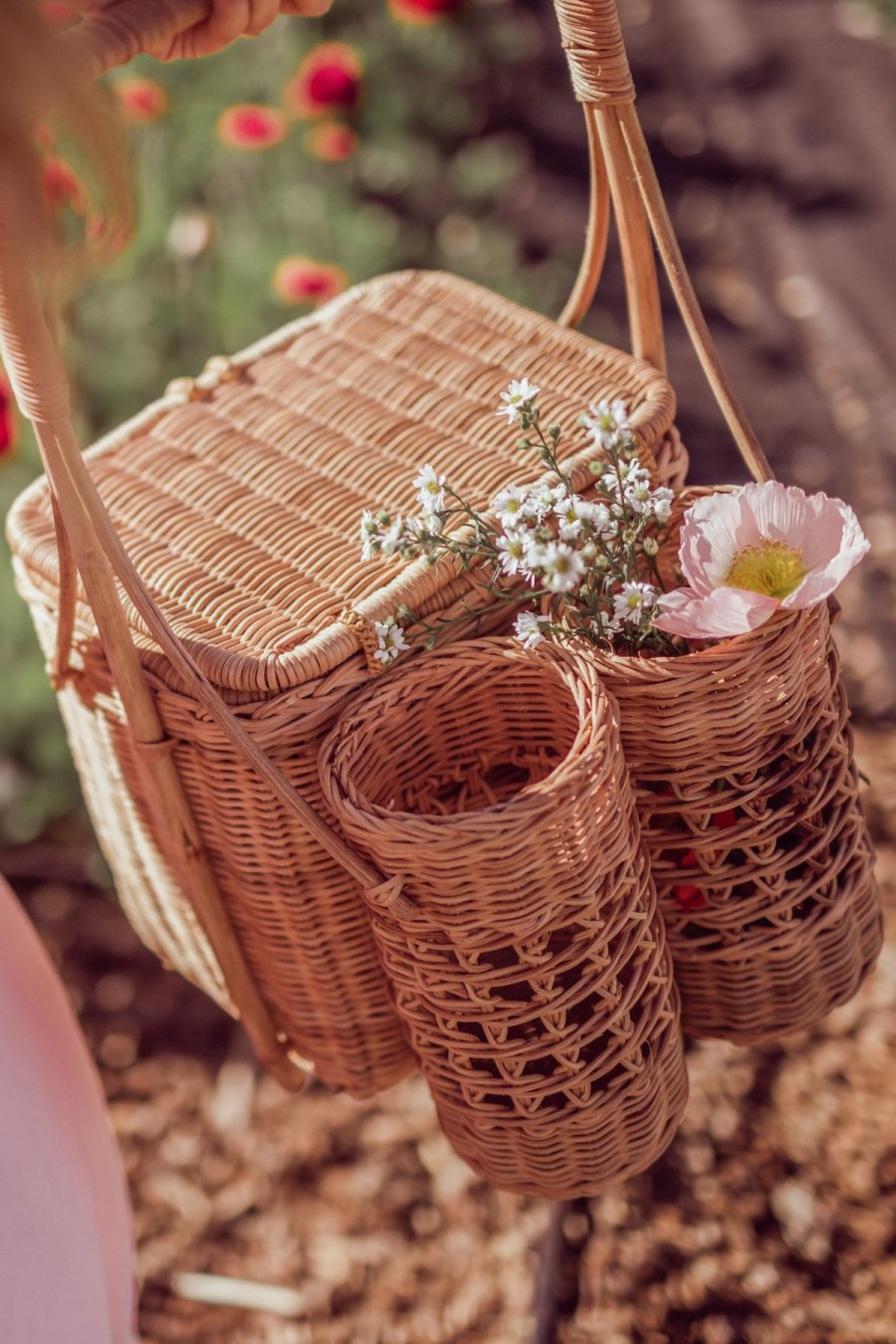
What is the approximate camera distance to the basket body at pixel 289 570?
915 millimetres

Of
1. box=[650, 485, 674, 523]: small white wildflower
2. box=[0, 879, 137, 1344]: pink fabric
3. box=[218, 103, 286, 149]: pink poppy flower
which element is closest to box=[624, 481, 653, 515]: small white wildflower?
box=[650, 485, 674, 523]: small white wildflower

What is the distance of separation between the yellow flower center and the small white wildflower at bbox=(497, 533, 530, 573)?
0.13 metres

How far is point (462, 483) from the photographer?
1010mm

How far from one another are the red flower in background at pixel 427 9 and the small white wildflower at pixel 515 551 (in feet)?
4.16

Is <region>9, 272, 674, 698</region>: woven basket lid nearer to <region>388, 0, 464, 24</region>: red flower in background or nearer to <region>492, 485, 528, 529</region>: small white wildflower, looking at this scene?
<region>492, 485, 528, 529</region>: small white wildflower

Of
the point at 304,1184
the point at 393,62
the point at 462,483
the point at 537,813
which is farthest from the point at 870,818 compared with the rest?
the point at 393,62

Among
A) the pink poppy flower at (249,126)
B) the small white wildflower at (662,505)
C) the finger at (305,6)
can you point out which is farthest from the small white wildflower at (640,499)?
the pink poppy flower at (249,126)

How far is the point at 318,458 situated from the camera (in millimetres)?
1089

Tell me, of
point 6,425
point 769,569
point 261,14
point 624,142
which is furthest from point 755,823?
point 6,425

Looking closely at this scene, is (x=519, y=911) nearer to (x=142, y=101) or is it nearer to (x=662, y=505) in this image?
(x=662, y=505)

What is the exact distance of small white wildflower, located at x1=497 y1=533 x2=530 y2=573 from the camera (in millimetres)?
825

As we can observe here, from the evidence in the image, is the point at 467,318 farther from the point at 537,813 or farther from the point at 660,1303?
the point at 660,1303

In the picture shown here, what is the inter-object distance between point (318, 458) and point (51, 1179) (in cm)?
58

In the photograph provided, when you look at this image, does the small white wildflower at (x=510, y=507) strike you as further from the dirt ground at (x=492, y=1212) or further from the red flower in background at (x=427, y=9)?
the red flower in background at (x=427, y=9)
